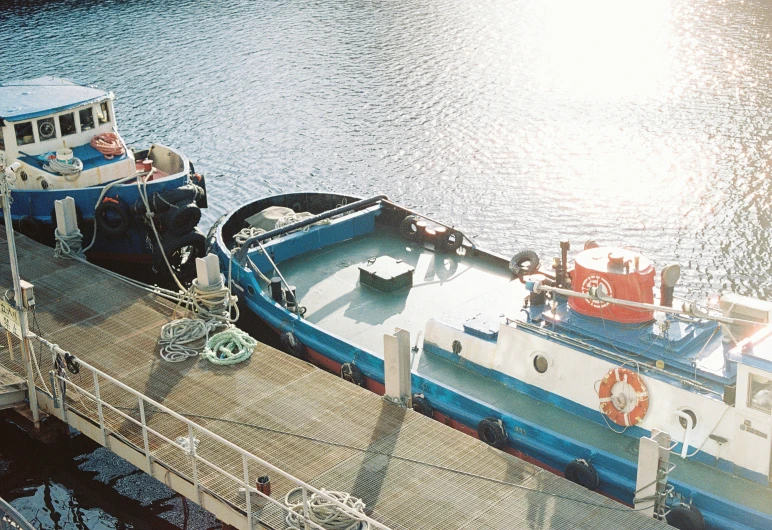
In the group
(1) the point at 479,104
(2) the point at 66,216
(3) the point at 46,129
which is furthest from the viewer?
(1) the point at 479,104

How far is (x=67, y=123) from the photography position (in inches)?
987

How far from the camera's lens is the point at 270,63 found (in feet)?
138

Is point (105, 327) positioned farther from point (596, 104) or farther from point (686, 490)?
point (596, 104)

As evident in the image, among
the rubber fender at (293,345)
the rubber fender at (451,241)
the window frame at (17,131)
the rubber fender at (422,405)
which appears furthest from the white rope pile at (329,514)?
the window frame at (17,131)

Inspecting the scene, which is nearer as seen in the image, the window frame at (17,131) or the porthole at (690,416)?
the porthole at (690,416)

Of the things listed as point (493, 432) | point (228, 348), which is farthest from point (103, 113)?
point (493, 432)

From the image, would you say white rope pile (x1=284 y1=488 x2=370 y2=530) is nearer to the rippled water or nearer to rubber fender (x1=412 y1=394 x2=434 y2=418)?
rubber fender (x1=412 y1=394 x2=434 y2=418)

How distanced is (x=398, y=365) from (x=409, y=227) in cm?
722

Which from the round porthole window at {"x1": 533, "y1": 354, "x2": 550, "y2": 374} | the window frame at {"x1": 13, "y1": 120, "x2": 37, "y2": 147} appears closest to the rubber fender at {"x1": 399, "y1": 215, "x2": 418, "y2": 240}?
the round porthole window at {"x1": 533, "y1": 354, "x2": 550, "y2": 374}

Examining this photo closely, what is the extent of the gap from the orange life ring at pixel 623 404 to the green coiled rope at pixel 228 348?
21.2 ft

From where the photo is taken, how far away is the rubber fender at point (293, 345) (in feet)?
59.5

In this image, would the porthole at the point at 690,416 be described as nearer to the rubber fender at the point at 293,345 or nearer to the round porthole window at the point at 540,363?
the round porthole window at the point at 540,363

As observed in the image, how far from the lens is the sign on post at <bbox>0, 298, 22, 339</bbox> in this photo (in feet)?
50.0

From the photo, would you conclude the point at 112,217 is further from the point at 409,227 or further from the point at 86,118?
the point at 409,227
